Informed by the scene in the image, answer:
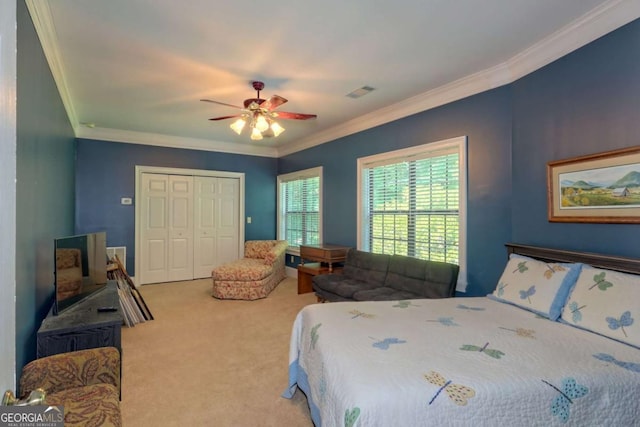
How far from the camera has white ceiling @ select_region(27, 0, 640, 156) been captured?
2158 millimetres

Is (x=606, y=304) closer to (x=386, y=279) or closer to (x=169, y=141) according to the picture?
(x=386, y=279)

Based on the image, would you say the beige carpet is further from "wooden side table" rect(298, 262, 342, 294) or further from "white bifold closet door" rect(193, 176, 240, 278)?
"white bifold closet door" rect(193, 176, 240, 278)

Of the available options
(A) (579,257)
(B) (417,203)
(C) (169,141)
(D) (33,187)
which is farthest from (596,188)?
(C) (169,141)

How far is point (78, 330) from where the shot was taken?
2.11 meters

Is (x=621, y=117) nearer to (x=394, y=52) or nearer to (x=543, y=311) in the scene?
(x=543, y=311)

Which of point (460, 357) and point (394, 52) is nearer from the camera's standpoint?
point (460, 357)

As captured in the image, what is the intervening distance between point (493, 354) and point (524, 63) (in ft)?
8.14

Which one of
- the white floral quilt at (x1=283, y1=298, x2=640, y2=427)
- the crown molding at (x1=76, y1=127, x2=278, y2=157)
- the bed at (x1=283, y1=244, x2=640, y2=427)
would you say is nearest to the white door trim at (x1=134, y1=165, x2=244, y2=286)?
the crown molding at (x1=76, y1=127, x2=278, y2=157)

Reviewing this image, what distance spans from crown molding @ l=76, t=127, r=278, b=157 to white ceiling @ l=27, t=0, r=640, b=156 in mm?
1164

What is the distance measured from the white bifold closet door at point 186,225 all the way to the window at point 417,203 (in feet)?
9.76

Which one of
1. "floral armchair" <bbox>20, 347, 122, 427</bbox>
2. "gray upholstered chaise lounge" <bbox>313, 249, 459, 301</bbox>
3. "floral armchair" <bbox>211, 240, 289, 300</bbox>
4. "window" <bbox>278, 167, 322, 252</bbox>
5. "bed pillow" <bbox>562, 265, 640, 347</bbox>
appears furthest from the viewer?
"window" <bbox>278, 167, 322, 252</bbox>

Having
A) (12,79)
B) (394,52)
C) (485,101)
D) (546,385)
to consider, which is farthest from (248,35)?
(546,385)

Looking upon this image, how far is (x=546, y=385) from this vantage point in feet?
4.41

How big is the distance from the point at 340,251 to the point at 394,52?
8.94 ft
